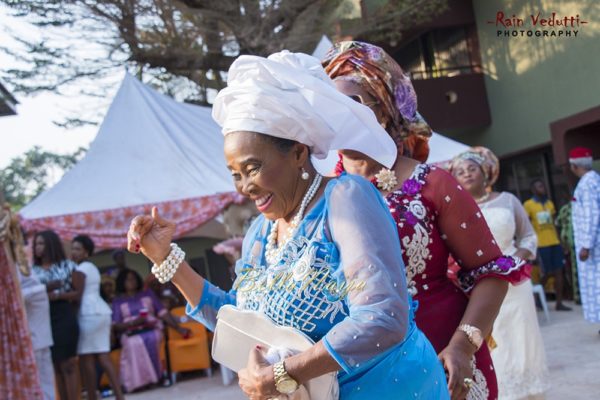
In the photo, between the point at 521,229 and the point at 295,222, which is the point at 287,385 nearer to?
the point at 295,222

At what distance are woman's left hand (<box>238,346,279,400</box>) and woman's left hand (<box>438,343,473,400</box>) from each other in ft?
2.01

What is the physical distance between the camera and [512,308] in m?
4.53

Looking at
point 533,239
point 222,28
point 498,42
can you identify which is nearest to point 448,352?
point 533,239

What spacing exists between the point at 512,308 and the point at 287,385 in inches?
139

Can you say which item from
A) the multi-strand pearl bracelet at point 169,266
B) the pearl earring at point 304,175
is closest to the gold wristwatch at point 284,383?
the pearl earring at point 304,175

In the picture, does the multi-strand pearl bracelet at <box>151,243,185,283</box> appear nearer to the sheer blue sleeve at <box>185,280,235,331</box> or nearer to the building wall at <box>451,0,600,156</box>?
the sheer blue sleeve at <box>185,280,235,331</box>

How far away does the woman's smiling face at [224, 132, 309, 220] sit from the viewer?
5.04ft

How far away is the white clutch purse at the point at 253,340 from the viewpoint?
4.56ft

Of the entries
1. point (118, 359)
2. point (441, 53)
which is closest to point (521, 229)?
point (118, 359)

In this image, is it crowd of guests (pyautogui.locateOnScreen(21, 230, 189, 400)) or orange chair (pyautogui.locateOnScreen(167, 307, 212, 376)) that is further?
orange chair (pyautogui.locateOnScreen(167, 307, 212, 376))

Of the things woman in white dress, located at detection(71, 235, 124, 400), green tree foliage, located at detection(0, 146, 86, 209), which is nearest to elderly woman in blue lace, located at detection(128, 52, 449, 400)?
woman in white dress, located at detection(71, 235, 124, 400)

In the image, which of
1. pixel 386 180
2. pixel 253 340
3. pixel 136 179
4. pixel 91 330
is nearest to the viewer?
pixel 253 340

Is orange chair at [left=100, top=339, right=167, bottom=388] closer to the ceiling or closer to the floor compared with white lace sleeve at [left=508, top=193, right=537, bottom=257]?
closer to the floor

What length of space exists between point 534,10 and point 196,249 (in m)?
8.57
